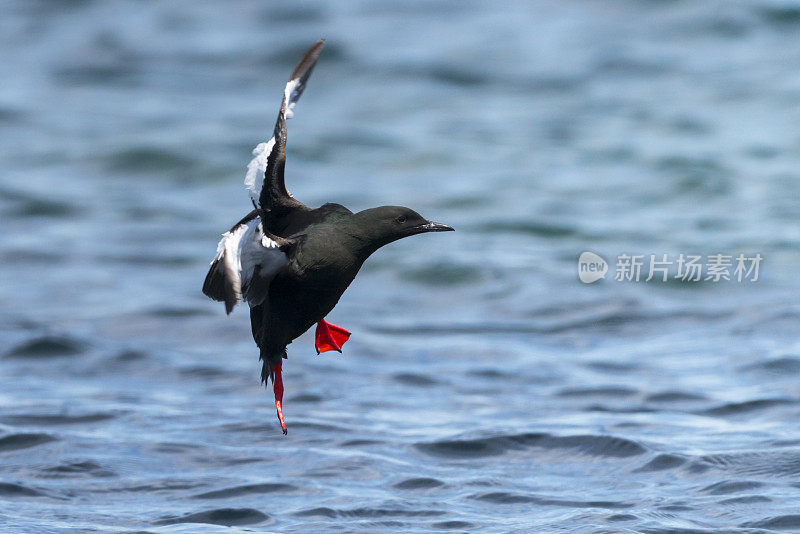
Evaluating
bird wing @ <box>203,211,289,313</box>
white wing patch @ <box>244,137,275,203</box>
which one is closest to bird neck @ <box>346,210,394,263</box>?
bird wing @ <box>203,211,289,313</box>

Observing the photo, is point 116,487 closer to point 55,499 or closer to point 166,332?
point 55,499

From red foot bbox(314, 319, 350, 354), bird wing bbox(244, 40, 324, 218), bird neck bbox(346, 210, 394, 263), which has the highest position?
bird wing bbox(244, 40, 324, 218)

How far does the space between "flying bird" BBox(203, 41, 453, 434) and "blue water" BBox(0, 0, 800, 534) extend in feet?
5.18

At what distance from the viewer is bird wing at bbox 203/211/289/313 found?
589 cm

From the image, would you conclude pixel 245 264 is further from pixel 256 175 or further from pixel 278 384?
pixel 278 384

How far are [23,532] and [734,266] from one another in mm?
8573

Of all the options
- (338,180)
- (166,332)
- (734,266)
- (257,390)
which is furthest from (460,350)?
(338,180)

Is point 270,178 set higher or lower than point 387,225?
higher

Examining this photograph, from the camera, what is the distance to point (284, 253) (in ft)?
20.2

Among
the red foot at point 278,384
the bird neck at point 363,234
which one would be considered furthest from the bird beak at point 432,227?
the red foot at point 278,384

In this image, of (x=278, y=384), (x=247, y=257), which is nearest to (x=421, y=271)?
(x=278, y=384)

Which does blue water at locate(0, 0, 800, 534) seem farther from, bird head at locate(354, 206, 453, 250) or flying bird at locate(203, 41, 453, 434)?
bird head at locate(354, 206, 453, 250)

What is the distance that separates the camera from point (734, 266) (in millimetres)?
13367

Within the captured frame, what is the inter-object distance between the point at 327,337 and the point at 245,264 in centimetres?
151
